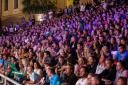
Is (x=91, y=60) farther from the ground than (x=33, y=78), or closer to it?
farther from the ground

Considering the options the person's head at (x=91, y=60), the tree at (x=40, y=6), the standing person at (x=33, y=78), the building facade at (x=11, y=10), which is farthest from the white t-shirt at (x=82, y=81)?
the building facade at (x=11, y=10)

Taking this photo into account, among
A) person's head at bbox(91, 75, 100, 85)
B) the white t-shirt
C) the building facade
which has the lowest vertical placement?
the building facade

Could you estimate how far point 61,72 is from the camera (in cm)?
913

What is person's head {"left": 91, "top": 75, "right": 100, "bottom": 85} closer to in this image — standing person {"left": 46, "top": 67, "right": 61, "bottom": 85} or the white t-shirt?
the white t-shirt

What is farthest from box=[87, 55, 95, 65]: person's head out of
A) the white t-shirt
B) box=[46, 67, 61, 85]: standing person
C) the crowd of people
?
the white t-shirt

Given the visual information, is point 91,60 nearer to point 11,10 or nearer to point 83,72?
point 83,72

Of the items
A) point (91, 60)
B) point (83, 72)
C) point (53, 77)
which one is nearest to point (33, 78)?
point (53, 77)

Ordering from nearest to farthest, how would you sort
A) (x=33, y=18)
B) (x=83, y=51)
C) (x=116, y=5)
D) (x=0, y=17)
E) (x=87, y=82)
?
(x=87, y=82), (x=83, y=51), (x=116, y=5), (x=33, y=18), (x=0, y=17)

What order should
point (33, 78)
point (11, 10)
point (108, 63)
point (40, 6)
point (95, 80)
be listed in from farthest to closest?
point (11, 10) → point (40, 6) → point (33, 78) → point (108, 63) → point (95, 80)

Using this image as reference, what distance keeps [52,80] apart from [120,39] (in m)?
2.97

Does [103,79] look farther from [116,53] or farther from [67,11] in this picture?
[67,11]

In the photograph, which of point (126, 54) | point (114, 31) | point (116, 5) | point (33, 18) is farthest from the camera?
→ point (33, 18)

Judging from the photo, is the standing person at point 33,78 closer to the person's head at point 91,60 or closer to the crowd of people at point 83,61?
the crowd of people at point 83,61

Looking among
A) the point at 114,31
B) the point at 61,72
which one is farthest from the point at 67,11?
the point at 61,72
